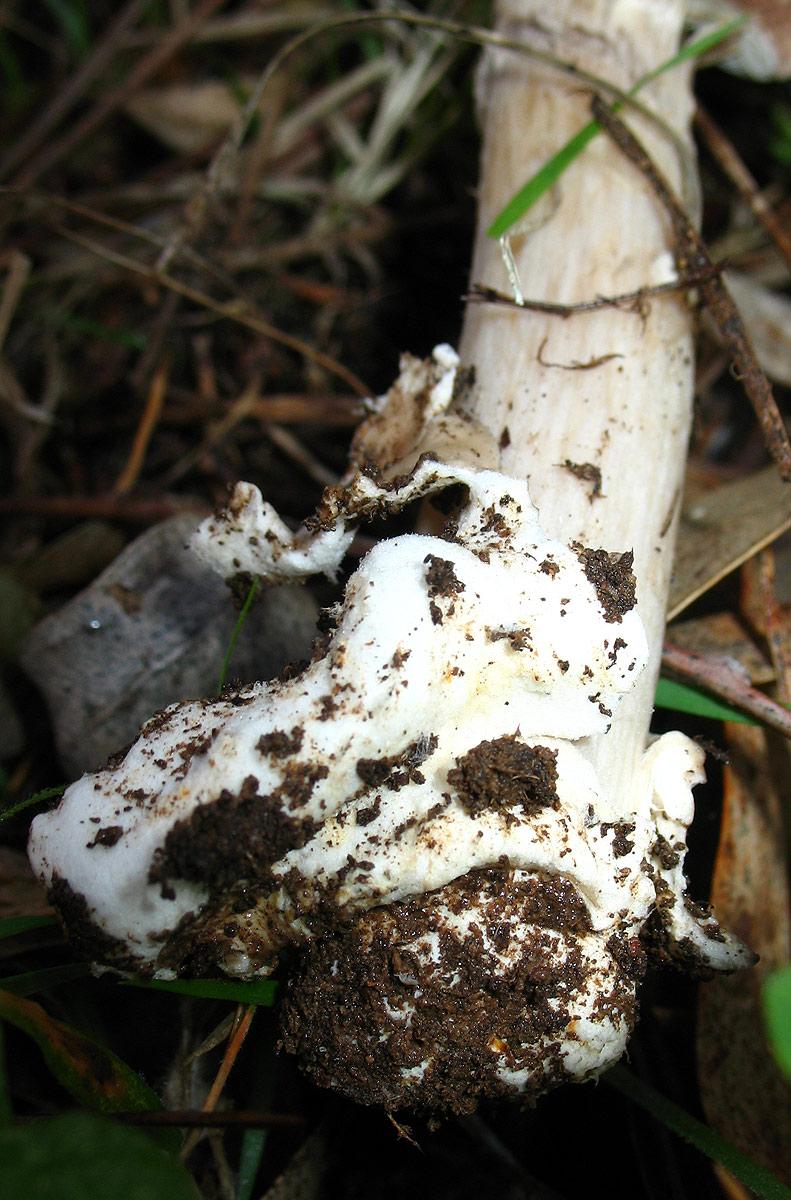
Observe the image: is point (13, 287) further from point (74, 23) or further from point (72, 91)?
point (74, 23)

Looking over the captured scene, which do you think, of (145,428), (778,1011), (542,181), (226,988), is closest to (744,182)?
(542,181)

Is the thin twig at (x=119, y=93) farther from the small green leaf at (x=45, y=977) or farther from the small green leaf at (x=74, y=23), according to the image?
the small green leaf at (x=45, y=977)

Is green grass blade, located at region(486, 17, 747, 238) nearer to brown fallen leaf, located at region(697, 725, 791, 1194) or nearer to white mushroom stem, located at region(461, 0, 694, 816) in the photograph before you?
white mushroom stem, located at region(461, 0, 694, 816)

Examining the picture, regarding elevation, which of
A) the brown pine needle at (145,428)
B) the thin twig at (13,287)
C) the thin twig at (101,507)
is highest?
the thin twig at (13,287)

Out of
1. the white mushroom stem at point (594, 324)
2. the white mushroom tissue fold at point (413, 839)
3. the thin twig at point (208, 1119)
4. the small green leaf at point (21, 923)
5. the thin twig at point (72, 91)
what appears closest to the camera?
the thin twig at point (208, 1119)

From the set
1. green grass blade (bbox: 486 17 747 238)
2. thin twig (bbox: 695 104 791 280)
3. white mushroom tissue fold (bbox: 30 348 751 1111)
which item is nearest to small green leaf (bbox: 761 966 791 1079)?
white mushroom tissue fold (bbox: 30 348 751 1111)

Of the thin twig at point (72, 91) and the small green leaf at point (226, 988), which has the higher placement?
the thin twig at point (72, 91)

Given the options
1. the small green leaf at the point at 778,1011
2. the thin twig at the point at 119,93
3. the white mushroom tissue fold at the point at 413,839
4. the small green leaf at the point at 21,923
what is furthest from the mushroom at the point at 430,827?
the thin twig at the point at 119,93
